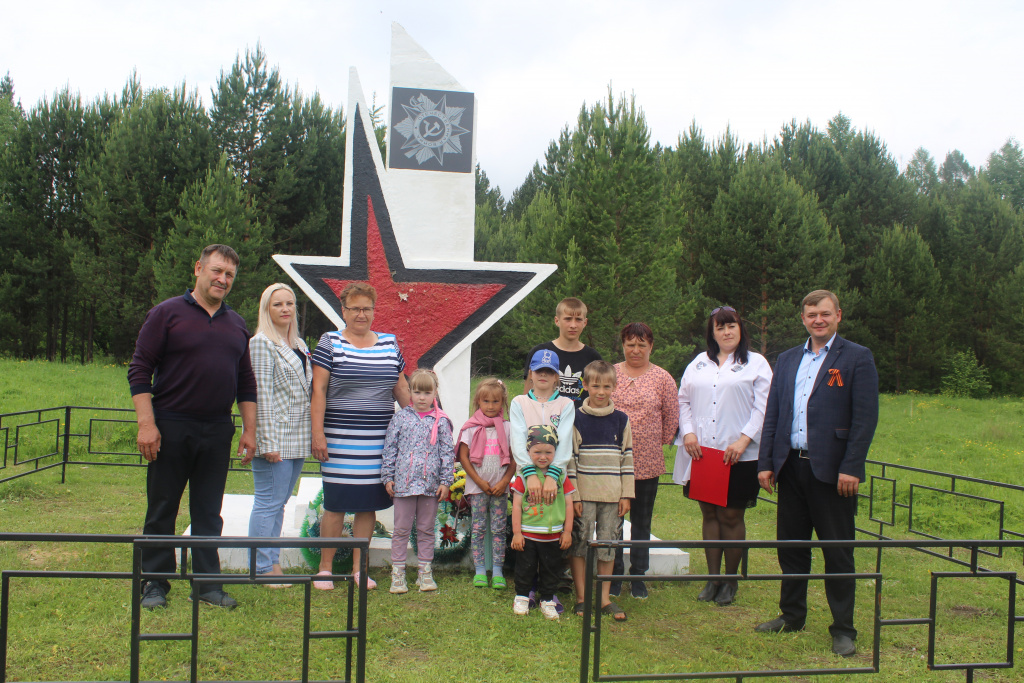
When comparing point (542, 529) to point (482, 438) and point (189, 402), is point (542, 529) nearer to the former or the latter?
point (482, 438)

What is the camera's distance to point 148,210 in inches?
773

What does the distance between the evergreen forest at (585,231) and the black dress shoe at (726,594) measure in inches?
507

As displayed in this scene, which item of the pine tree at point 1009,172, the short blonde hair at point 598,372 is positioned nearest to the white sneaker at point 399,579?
the short blonde hair at point 598,372

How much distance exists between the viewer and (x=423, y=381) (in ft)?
13.3

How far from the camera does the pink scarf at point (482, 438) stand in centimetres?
408

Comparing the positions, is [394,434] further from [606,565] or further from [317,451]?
[606,565]

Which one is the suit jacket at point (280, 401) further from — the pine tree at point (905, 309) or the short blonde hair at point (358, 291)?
the pine tree at point (905, 309)

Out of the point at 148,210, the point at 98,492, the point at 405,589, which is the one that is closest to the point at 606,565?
the point at 405,589

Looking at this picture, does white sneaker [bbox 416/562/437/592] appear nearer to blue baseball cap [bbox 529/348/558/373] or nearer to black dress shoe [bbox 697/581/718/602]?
blue baseball cap [bbox 529/348/558/373]

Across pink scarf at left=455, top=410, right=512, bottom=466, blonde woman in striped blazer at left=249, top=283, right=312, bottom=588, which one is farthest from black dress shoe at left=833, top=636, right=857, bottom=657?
blonde woman in striped blazer at left=249, top=283, right=312, bottom=588

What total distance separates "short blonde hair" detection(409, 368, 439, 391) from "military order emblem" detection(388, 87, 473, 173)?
179cm

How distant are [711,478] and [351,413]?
2.11 metres

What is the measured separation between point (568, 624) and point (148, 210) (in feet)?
65.0

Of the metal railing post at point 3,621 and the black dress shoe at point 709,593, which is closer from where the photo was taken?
the metal railing post at point 3,621
